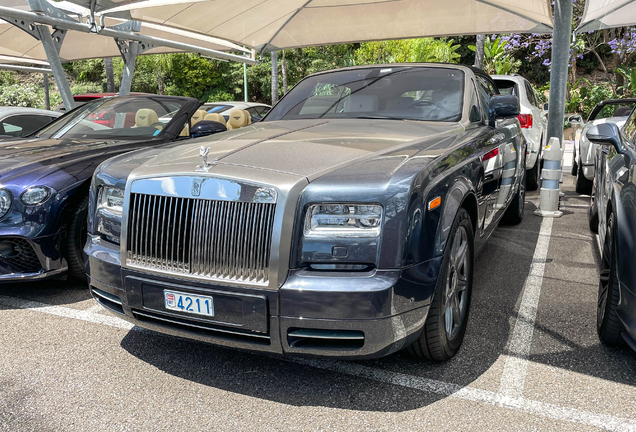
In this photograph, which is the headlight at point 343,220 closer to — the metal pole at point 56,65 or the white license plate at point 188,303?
the white license plate at point 188,303

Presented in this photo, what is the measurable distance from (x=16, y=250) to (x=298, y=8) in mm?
8676

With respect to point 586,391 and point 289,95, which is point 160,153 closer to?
point 289,95

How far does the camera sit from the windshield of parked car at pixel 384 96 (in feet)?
12.8

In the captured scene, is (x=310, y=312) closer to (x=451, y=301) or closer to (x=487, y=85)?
(x=451, y=301)

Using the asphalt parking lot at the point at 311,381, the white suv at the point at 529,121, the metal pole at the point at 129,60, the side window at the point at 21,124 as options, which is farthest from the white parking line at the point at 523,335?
the metal pole at the point at 129,60

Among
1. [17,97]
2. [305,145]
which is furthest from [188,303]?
[17,97]

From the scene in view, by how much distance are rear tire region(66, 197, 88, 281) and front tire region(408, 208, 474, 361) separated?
2562 millimetres

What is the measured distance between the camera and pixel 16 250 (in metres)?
3.82

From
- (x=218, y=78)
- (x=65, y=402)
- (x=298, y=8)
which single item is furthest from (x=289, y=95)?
(x=218, y=78)

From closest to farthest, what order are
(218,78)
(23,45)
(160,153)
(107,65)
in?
(160,153)
(23,45)
(107,65)
(218,78)

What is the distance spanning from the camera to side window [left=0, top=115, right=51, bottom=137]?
695 centimetres

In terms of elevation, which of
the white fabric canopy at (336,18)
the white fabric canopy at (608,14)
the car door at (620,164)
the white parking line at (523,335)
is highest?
the white fabric canopy at (336,18)

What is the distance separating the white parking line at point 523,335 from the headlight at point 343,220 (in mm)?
1101

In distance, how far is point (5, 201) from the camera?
3736mm
